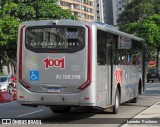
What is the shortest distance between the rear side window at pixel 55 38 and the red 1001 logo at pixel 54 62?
0.30 metres

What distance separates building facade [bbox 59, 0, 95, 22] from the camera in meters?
132

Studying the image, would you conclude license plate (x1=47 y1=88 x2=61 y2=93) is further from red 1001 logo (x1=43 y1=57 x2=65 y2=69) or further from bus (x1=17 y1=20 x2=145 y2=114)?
red 1001 logo (x1=43 y1=57 x2=65 y2=69)

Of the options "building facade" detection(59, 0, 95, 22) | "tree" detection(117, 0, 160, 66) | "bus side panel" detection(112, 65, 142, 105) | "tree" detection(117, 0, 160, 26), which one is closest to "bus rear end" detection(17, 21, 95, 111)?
"bus side panel" detection(112, 65, 142, 105)

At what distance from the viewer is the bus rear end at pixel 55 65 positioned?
532 inches

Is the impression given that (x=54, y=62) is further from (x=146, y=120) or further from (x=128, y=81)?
(x=128, y=81)

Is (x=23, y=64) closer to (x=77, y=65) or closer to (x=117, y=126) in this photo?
(x=77, y=65)

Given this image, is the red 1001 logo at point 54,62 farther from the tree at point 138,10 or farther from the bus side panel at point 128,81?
the tree at point 138,10

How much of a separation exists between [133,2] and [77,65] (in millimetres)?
74228

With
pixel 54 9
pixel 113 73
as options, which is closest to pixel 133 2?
pixel 54 9

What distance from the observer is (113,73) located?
52.3 ft

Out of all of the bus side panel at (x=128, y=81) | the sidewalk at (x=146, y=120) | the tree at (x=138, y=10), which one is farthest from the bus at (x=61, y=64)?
the tree at (x=138, y=10)

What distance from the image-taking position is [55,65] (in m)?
13.7

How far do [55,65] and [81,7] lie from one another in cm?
12669

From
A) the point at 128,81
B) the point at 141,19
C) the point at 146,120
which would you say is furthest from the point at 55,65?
the point at 141,19
